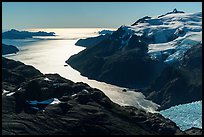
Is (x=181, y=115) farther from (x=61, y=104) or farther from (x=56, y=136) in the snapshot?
(x=56, y=136)

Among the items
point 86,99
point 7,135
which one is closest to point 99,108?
point 86,99

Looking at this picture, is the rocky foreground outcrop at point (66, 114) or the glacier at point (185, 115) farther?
the glacier at point (185, 115)

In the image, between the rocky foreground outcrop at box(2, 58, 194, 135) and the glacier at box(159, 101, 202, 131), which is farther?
the glacier at box(159, 101, 202, 131)

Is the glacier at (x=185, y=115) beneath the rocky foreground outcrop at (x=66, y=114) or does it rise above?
beneath

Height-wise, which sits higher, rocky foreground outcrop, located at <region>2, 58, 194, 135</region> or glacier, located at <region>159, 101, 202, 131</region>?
rocky foreground outcrop, located at <region>2, 58, 194, 135</region>
